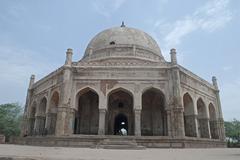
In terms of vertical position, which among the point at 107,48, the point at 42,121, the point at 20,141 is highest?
the point at 107,48

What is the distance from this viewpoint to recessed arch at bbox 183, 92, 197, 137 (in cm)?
1511

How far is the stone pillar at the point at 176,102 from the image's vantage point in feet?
41.4

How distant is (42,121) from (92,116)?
4.63 m

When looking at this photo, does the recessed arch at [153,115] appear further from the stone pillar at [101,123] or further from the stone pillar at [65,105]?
the stone pillar at [65,105]

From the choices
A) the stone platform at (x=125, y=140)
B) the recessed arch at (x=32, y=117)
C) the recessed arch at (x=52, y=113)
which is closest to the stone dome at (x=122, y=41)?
the recessed arch at (x=52, y=113)

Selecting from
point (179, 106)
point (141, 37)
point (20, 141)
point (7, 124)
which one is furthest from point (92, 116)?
point (7, 124)

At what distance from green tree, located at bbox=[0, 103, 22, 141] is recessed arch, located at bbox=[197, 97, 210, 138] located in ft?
79.3

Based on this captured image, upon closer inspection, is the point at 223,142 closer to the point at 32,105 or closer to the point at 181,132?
the point at 181,132

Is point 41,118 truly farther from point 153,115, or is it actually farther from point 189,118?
point 189,118

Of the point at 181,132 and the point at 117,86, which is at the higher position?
the point at 117,86

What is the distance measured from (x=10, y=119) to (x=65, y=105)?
66.5 feet

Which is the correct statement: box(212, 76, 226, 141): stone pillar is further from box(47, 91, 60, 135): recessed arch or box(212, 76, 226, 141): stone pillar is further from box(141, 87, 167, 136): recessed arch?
box(47, 91, 60, 135): recessed arch

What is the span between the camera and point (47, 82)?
16969 millimetres

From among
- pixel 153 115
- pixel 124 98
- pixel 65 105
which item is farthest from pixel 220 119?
pixel 65 105
